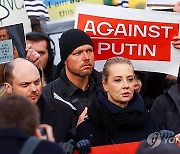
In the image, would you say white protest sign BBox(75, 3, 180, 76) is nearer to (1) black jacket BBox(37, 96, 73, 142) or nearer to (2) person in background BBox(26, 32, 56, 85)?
(2) person in background BBox(26, 32, 56, 85)

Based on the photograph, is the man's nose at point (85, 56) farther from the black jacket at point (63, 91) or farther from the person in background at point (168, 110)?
the person in background at point (168, 110)

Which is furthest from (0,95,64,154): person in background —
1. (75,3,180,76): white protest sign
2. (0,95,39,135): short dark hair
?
(75,3,180,76): white protest sign

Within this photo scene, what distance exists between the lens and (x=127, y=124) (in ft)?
13.9

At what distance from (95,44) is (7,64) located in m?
1.05

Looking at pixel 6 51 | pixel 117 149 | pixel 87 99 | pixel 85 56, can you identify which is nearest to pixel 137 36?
pixel 85 56

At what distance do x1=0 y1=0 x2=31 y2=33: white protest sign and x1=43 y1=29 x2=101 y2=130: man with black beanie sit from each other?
2.08ft

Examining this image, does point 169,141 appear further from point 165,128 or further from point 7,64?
point 7,64

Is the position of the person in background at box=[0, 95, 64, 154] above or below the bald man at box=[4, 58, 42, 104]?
above

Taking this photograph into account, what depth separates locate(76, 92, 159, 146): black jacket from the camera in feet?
14.0

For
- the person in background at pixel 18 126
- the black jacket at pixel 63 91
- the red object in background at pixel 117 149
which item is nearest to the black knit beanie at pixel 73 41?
the black jacket at pixel 63 91

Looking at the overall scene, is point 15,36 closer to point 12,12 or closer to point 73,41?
point 73,41

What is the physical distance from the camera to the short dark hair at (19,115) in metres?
2.60

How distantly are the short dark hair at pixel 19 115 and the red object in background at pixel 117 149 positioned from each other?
1532 millimetres

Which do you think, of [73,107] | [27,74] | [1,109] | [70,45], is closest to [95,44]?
[70,45]
